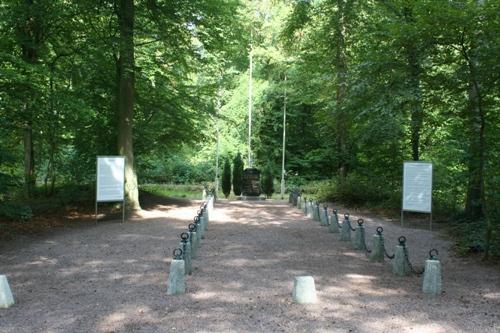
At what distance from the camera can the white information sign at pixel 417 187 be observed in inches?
494

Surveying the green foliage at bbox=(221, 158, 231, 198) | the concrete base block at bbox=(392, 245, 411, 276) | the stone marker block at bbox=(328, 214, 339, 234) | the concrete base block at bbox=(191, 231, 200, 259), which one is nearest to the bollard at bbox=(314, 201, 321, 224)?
the stone marker block at bbox=(328, 214, 339, 234)

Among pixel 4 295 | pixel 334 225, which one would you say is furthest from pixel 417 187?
pixel 4 295

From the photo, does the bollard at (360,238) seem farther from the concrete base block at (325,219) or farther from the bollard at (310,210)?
the bollard at (310,210)

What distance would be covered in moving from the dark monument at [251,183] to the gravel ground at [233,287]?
551 inches

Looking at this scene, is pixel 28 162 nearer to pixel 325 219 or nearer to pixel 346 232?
pixel 325 219

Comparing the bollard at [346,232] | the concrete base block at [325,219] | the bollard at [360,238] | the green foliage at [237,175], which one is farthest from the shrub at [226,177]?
the bollard at [360,238]

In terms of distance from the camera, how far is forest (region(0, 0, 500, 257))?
8.70 m

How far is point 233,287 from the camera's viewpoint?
21.9 ft

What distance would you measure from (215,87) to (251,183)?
7.60 metres

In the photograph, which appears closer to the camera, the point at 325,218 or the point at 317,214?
the point at 325,218

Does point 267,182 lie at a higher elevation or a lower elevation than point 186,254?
higher

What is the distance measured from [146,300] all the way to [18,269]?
3.45 m

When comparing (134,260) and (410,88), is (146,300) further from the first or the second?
(410,88)

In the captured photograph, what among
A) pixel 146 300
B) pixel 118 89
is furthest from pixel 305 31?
pixel 146 300
